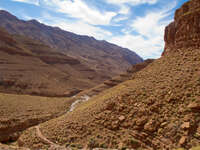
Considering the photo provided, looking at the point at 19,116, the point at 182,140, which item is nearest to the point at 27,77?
the point at 19,116

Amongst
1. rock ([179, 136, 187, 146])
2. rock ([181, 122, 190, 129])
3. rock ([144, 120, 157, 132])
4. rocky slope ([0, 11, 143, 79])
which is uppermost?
rocky slope ([0, 11, 143, 79])

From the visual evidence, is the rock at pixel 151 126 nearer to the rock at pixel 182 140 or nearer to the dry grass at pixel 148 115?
the dry grass at pixel 148 115

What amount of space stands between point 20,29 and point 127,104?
160323mm

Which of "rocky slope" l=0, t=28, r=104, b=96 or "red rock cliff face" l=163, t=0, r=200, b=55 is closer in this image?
"red rock cliff face" l=163, t=0, r=200, b=55

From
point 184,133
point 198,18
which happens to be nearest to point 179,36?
point 198,18

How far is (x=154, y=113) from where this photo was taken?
8781 millimetres

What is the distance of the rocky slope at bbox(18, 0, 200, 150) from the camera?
772 cm

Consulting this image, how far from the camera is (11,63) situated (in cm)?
5134

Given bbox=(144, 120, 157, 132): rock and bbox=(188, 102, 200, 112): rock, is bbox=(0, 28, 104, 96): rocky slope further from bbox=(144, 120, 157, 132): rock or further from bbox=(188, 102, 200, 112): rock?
bbox=(188, 102, 200, 112): rock

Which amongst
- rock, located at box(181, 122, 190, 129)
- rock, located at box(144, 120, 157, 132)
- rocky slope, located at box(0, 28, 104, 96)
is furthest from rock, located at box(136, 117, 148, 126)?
rocky slope, located at box(0, 28, 104, 96)

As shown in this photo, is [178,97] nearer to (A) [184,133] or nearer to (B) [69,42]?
(A) [184,133]

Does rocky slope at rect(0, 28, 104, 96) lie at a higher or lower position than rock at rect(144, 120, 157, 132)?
higher

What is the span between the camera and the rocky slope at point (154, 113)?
7.72m

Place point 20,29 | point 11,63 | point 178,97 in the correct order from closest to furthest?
1. point 178,97
2. point 11,63
3. point 20,29
